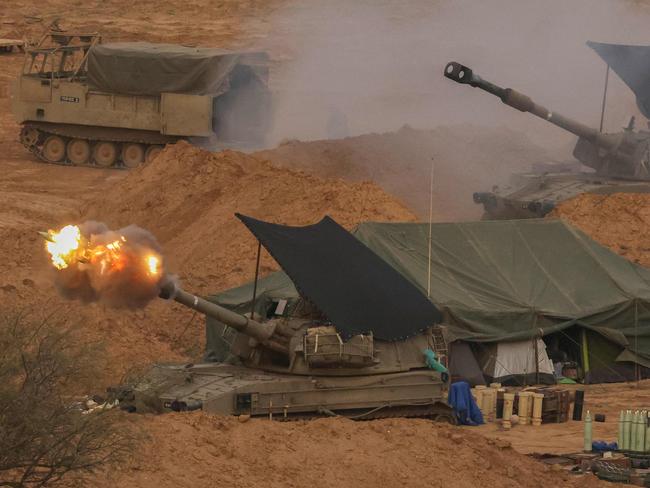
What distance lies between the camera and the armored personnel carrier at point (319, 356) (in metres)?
18.3

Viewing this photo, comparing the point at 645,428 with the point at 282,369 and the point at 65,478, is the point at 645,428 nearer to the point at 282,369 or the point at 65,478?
the point at 282,369

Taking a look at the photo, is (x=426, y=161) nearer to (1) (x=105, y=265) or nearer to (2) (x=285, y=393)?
(2) (x=285, y=393)

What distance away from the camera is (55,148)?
4200cm

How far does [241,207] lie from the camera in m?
29.3

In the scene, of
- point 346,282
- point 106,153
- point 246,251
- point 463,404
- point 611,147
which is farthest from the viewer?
point 106,153

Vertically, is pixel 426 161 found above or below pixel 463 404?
above

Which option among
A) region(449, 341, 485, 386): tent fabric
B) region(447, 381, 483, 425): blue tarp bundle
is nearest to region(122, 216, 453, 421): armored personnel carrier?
region(447, 381, 483, 425): blue tarp bundle

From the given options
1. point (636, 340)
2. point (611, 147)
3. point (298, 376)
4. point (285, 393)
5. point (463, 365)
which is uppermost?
point (611, 147)

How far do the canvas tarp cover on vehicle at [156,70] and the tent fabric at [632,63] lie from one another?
10.7 m

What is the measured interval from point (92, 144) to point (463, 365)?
67.1 feet

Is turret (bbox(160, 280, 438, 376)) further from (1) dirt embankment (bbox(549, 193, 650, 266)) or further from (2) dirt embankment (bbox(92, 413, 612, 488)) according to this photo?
(1) dirt embankment (bbox(549, 193, 650, 266))

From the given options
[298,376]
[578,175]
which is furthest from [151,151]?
[298,376]

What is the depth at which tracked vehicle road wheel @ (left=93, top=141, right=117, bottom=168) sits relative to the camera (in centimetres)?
4138

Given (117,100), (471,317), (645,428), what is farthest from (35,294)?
(117,100)
